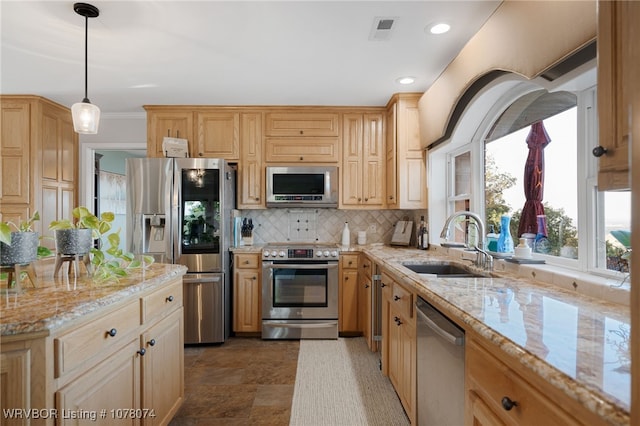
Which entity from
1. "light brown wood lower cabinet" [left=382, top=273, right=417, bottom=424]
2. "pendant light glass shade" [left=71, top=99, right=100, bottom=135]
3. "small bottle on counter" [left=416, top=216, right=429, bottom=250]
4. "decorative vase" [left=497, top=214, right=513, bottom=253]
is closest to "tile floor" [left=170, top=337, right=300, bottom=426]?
"light brown wood lower cabinet" [left=382, top=273, right=417, bottom=424]

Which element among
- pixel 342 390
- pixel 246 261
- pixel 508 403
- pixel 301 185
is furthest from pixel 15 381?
pixel 301 185

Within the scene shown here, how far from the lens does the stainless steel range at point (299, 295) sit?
322 centimetres

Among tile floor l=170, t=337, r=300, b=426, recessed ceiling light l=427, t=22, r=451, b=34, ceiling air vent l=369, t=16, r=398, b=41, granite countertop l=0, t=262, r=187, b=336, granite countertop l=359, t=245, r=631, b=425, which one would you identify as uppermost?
ceiling air vent l=369, t=16, r=398, b=41

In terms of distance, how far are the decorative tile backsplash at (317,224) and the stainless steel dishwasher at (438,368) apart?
2.25m

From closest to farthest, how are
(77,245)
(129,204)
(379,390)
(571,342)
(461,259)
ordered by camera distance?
1. (571,342)
2. (77,245)
3. (379,390)
4. (461,259)
5. (129,204)

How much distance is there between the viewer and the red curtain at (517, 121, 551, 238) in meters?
1.99

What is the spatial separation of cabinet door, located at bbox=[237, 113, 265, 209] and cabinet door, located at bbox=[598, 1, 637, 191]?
3074mm

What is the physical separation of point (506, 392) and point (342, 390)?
5.36 ft

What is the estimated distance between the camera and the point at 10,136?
338 centimetres

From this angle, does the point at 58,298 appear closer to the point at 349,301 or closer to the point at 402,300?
the point at 402,300

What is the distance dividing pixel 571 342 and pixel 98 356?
1521 mm

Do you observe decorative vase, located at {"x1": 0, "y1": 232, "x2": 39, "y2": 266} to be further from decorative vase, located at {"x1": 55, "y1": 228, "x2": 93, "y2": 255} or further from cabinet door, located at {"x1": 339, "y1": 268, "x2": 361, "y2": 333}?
cabinet door, located at {"x1": 339, "y1": 268, "x2": 361, "y2": 333}

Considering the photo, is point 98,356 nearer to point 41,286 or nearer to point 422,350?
point 41,286

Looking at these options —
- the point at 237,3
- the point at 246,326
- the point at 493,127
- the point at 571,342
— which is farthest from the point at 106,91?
the point at 571,342
